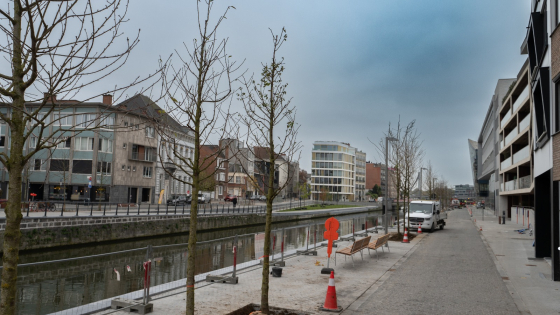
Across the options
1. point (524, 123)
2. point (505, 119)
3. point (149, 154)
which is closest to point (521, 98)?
point (524, 123)

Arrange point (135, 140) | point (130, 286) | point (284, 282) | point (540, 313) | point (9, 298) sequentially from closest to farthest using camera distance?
1. point (9, 298)
2. point (540, 313)
3. point (284, 282)
4. point (130, 286)
5. point (135, 140)

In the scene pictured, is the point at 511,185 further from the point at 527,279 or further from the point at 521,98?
the point at 527,279

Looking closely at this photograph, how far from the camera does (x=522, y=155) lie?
38375 mm

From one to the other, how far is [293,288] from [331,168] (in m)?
124

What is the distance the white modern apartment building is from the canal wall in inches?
3850

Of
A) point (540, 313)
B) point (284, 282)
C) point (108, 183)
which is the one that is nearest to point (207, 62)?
point (284, 282)

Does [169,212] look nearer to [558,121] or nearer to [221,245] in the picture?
[221,245]

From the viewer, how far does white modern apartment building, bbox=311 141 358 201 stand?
133000mm

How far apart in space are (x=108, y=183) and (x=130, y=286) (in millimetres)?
40838

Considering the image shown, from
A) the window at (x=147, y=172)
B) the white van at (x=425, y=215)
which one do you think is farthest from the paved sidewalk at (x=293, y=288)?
the window at (x=147, y=172)

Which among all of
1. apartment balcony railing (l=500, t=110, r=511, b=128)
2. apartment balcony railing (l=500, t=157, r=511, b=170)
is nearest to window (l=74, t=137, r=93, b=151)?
apartment balcony railing (l=500, t=110, r=511, b=128)

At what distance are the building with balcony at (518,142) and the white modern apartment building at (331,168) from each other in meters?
78.1

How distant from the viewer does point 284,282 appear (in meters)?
11.3

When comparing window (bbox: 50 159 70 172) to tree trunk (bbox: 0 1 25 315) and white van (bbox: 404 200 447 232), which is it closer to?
white van (bbox: 404 200 447 232)
